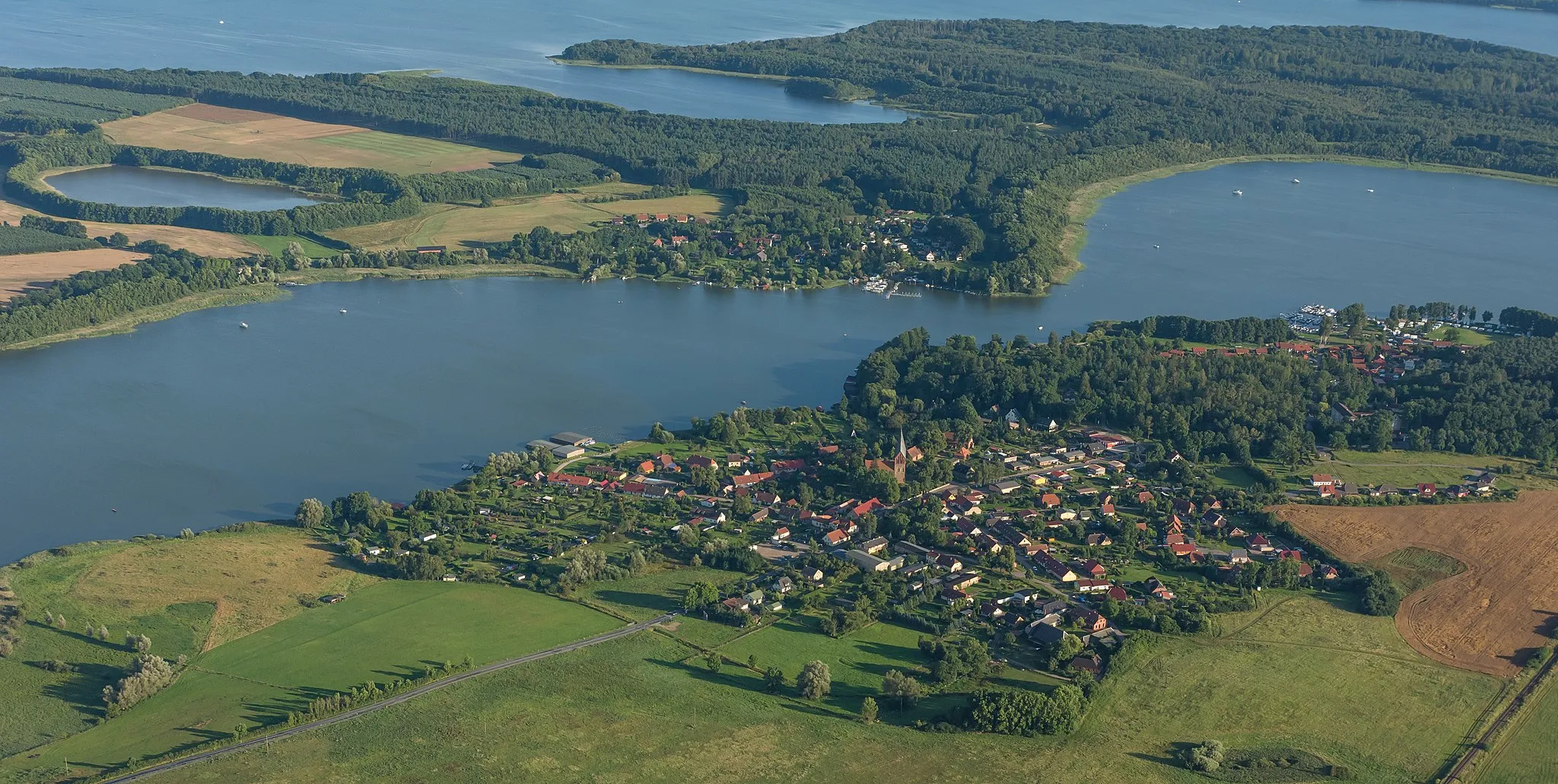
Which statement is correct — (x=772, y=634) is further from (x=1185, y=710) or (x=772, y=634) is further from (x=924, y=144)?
(x=924, y=144)

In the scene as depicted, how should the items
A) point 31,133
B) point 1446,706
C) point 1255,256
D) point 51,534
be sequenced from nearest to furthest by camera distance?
point 1446,706 < point 51,534 < point 1255,256 < point 31,133

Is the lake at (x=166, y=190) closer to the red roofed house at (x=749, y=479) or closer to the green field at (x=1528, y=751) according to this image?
the red roofed house at (x=749, y=479)

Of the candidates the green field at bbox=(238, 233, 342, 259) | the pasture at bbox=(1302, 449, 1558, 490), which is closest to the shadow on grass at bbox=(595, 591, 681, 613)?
the pasture at bbox=(1302, 449, 1558, 490)

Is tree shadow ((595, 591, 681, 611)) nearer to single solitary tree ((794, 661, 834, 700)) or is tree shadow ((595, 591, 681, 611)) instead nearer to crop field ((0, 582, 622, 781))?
crop field ((0, 582, 622, 781))

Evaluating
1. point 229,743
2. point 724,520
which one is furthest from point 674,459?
point 229,743

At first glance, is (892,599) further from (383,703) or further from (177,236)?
(177,236)

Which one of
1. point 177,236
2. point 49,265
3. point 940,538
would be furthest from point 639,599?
point 177,236
